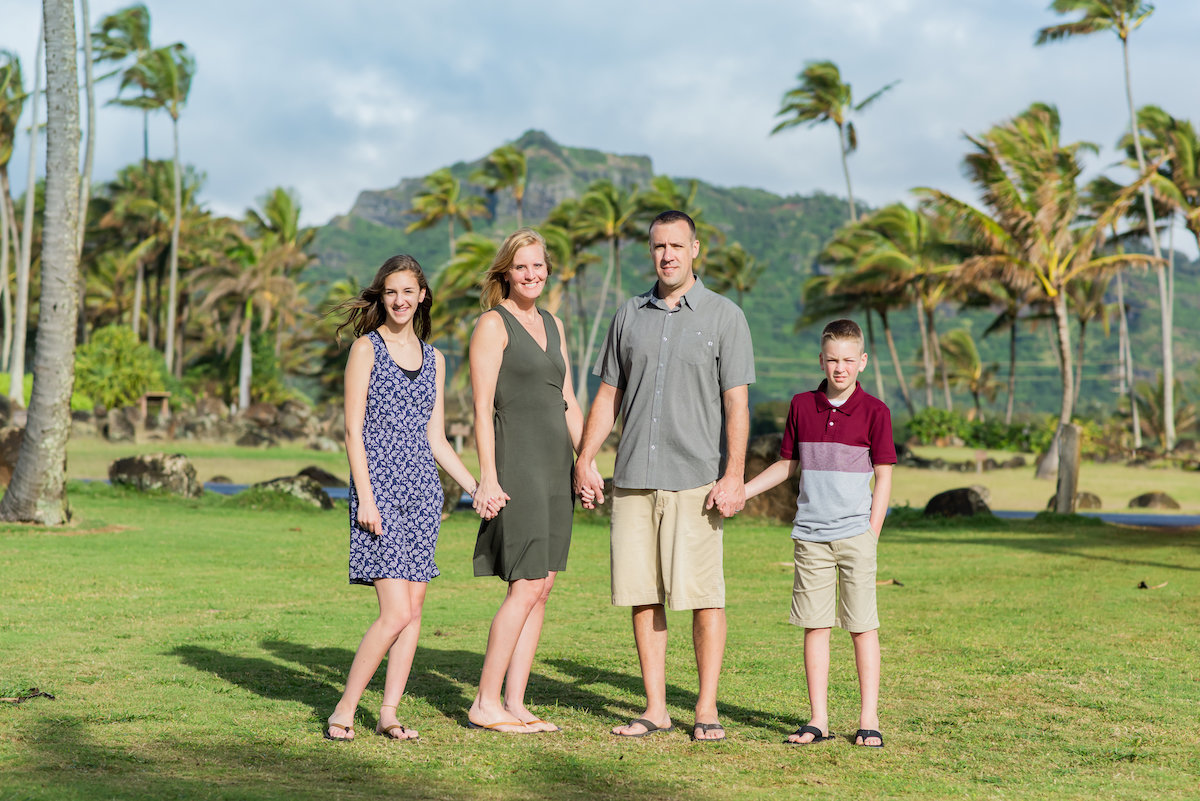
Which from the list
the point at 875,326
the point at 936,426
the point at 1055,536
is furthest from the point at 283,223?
the point at 875,326

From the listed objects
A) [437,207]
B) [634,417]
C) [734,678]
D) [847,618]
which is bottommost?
[734,678]

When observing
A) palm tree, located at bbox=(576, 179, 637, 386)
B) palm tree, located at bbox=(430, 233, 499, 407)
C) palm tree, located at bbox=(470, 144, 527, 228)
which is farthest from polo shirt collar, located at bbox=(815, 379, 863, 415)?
palm tree, located at bbox=(470, 144, 527, 228)

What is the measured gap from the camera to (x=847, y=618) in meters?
4.79

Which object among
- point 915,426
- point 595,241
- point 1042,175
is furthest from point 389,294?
point 595,241

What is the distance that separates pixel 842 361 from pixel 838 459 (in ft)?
1.35

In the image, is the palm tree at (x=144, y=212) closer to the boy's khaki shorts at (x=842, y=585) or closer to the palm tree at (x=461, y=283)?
the palm tree at (x=461, y=283)

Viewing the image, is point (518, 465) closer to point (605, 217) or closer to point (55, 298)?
point (55, 298)

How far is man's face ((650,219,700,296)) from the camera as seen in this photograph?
4.87 meters

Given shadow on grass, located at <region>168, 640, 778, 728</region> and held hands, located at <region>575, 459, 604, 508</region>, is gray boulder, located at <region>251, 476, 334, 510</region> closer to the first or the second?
shadow on grass, located at <region>168, 640, 778, 728</region>

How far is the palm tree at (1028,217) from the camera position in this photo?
28.1 metres

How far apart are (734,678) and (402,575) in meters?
2.17

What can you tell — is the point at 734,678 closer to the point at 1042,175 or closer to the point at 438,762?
the point at 438,762

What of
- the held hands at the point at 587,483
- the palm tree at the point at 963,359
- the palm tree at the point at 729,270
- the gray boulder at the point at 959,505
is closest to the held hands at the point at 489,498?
the held hands at the point at 587,483

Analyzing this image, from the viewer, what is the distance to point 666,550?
4816mm
